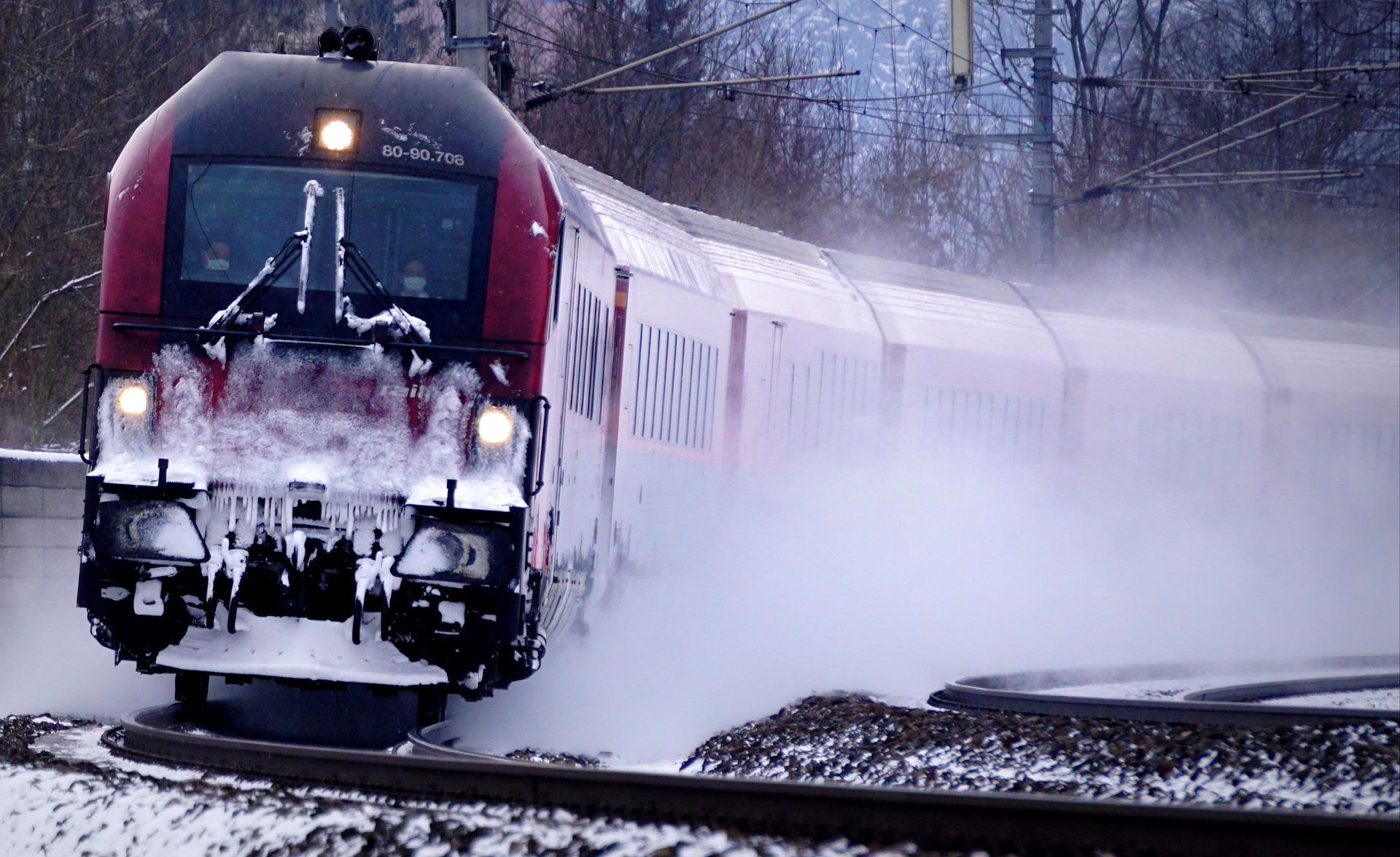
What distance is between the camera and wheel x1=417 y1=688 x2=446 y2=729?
8164 millimetres

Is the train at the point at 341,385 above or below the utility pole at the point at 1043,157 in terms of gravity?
below

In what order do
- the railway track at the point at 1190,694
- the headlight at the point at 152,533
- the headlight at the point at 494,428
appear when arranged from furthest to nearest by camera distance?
the railway track at the point at 1190,694 < the headlight at the point at 494,428 < the headlight at the point at 152,533

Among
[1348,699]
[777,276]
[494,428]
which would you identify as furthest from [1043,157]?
[494,428]

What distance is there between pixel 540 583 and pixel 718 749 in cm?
126

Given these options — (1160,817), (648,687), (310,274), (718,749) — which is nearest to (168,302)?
(310,274)

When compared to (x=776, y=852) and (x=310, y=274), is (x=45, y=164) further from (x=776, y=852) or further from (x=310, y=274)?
(x=776, y=852)

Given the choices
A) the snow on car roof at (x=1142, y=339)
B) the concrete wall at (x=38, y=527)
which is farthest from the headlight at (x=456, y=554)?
the snow on car roof at (x=1142, y=339)

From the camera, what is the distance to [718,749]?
27.5 ft

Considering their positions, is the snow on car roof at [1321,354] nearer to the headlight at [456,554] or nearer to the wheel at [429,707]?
the wheel at [429,707]

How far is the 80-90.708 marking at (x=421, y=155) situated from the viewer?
315 inches

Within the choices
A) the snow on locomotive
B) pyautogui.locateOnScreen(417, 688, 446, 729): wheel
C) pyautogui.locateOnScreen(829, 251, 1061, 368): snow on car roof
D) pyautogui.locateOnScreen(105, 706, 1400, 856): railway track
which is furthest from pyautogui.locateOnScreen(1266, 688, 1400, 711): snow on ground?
pyautogui.locateOnScreen(105, 706, 1400, 856): railway track

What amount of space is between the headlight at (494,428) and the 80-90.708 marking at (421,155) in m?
1.31

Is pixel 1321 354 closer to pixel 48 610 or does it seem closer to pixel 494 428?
pixel 48 610

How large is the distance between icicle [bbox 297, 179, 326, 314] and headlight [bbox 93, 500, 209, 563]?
3.57ft
